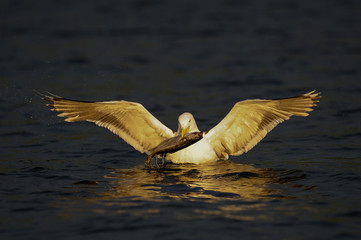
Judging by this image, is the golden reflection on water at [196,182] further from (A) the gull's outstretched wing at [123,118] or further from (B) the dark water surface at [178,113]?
(A) the gull's outstretched wing at [123,118]

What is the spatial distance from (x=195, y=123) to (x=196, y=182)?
4.88ft

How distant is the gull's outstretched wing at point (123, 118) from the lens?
1091 cm

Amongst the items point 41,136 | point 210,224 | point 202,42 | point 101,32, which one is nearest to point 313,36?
point 202,42

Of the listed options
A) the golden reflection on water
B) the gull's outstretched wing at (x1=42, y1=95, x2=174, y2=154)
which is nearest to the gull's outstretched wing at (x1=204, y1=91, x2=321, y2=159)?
the golden reflection on water

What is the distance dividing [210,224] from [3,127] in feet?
22.1

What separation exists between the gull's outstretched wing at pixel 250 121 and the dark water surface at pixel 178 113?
39 cm

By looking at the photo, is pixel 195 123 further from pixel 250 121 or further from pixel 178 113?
pixel 178 113

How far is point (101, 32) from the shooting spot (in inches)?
855

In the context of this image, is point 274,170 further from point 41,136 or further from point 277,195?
point 41,136

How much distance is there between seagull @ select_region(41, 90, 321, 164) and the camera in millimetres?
10703

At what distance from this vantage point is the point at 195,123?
11.1 metres

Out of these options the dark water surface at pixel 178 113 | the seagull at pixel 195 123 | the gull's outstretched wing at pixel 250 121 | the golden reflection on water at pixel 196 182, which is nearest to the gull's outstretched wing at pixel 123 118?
the seagull at pixel 195 123

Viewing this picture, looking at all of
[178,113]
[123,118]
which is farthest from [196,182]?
[178,113]

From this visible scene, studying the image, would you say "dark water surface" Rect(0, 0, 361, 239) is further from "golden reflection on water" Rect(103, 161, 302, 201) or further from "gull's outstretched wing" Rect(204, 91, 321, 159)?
"gull's outstretched wing" Rect(204, 91, 321, 159)
